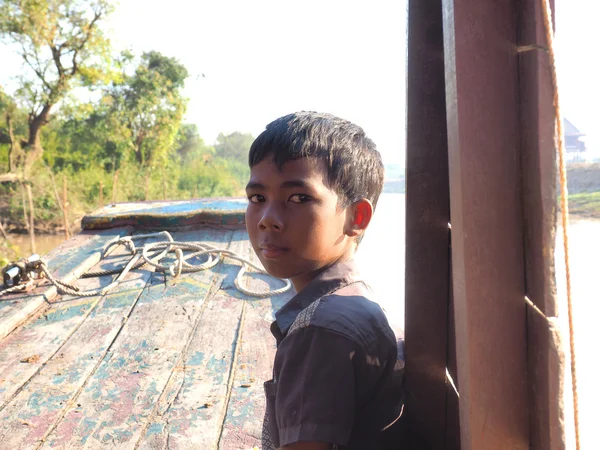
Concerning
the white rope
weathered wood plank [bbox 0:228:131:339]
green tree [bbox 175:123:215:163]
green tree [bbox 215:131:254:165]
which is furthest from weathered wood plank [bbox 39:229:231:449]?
green tree [bbox 215:131:254:165]

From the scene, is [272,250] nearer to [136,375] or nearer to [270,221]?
[270,221]

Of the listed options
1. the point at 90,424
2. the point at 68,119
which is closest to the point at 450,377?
the point at 90,424

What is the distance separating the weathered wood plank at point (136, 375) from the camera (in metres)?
1.37

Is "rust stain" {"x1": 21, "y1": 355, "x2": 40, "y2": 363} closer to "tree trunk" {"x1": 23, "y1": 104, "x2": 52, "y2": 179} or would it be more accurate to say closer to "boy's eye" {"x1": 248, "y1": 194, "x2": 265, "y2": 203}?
"boy's eye" {"x1": 248, "y1": 194, "x2": 265, "y2": 203}

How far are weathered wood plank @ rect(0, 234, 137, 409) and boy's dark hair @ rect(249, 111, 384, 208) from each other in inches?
44.9

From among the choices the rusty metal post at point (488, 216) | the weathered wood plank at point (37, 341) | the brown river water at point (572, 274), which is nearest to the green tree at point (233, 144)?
the brown river water at point (572, 274)

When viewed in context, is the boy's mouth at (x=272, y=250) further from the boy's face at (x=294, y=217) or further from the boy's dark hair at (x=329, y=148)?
the boy's dark hair at (x=329, y=148)

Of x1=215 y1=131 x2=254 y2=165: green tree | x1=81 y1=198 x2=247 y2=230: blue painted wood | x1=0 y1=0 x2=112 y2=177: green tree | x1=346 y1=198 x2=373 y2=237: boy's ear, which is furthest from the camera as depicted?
x1=215 y1=131 x2=254 y2=165: green tree

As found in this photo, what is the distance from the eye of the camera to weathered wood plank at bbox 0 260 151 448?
138cm

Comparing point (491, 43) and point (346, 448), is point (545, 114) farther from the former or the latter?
point (346, 448)

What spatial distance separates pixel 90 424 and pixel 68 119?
638 inches

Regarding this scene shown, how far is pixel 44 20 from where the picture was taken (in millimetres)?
11695

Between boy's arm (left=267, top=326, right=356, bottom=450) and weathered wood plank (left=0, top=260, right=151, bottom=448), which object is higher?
boy's arm (left=267, top=326, right=356, bottom=450)

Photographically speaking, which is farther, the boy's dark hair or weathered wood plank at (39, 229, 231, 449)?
weathered wood plank at (39, 229, 231, 449)
